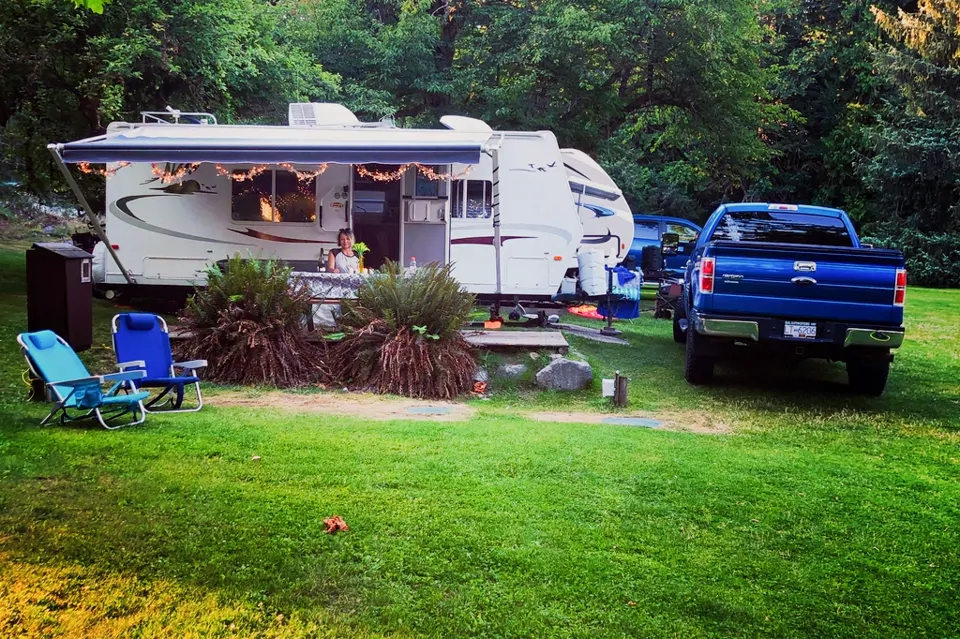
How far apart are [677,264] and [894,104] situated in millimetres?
13226

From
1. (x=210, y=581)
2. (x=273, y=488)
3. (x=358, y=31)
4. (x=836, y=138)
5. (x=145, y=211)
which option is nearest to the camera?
(x=210, y=581)

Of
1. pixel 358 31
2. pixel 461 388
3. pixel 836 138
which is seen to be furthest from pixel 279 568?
pixel 836 138

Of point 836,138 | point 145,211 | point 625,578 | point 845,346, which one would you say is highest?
point 836,138

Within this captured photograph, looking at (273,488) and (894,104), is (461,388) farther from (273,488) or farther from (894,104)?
(894,104)

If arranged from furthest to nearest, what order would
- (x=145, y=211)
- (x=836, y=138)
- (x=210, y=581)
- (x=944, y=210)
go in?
(x=836, y=138) < (x=944, y=210) < (x=145, y=211) < (x=210, y=581)

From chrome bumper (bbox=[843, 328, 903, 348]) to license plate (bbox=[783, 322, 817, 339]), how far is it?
1.04 ft

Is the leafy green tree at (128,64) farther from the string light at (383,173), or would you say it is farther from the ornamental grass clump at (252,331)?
the ornamental grass clump at (252,331)

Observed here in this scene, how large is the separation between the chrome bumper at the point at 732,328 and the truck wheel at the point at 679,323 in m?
2.97

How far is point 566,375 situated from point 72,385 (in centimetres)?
497

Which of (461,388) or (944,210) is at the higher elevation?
(944,210)

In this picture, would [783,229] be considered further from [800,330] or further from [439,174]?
[439,174]

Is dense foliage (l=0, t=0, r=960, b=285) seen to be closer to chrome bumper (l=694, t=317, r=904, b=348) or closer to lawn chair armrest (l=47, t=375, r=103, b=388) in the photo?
lawn chair armrest (l=47, t=375, r=103, b=388)

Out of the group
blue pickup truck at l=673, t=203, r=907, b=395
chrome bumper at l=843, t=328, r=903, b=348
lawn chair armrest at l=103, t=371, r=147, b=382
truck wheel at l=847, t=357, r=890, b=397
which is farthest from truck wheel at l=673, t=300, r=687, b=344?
lawn chair armrest at l=103, t=371, r=147, b=382

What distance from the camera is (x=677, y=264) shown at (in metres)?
18.8
